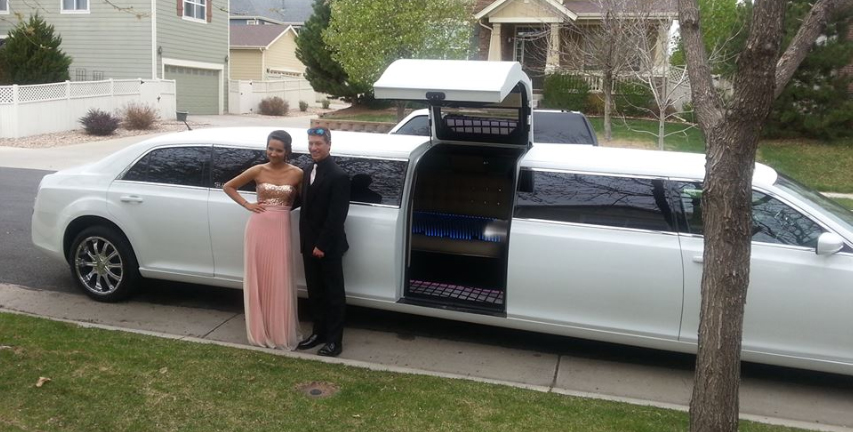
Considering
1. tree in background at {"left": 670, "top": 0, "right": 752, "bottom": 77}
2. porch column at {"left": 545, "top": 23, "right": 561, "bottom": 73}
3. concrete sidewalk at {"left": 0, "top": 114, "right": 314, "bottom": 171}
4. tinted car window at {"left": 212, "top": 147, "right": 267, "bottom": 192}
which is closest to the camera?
tinted car window at {"left": 212, "top": 147, "right": 267, "bottom": 192}

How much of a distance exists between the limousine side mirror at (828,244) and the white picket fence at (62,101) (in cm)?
2070

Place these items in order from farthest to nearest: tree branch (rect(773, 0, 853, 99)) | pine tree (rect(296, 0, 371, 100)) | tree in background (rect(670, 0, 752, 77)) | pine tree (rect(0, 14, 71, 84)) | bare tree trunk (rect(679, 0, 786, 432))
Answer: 1. pine tree (rect(296, 0, 371, 100))
2. pine tree (rect(0, 14, 71, 84))
3. tree in background (rect(670, 0, 752, 77))
4. tree branch (rect(773, 0, 853, 99))
5. bare tree trunk (rect(679, 0, 786, 432))

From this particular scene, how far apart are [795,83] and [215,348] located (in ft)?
54.6

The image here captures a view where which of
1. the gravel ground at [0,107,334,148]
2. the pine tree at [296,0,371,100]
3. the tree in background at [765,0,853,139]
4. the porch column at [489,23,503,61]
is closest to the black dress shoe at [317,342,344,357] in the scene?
the tree in background at [765,0,853,139]

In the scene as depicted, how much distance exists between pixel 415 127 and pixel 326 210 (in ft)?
16.2

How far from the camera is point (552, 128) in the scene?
10234 mm

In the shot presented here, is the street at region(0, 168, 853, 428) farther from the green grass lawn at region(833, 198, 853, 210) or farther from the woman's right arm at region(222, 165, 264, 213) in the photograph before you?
the green grass lawn at region(833, 198, 853, 210)

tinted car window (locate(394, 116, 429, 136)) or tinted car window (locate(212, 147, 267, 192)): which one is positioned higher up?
tinted car window (locate(394, 116, 429, 136))

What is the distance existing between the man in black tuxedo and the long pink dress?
0.42 feet

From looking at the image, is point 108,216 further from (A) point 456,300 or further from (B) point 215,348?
(A) point 456,300

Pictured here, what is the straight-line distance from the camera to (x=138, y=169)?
21.7 ft

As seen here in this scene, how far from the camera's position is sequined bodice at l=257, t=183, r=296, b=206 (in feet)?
18.5

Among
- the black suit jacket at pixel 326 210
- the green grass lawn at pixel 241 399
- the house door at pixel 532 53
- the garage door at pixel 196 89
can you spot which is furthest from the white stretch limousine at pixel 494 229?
the garage door at pixel 196 89

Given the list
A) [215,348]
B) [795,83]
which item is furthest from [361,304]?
[795,83]
